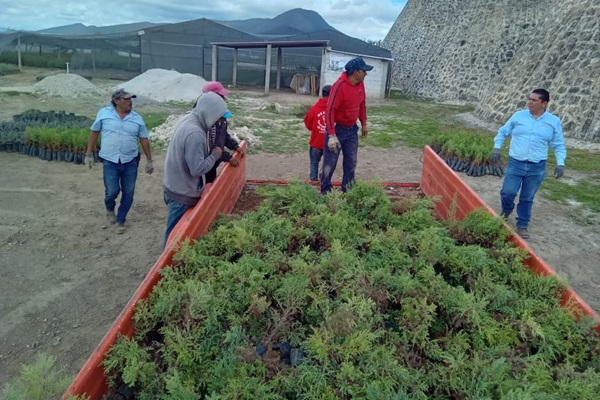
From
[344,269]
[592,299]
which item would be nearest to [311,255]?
[344,269]

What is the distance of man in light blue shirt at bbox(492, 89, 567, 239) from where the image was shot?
5203 mm

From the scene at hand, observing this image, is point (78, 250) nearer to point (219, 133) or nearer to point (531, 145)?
point (219, 133)

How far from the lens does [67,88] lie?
1722cm

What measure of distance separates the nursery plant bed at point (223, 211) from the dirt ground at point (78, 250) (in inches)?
29.6

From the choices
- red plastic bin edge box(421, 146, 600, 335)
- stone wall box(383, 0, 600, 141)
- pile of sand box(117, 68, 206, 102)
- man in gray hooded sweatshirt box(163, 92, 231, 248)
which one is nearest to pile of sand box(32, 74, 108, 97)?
pile of sand box(117, 68, 206, 102)

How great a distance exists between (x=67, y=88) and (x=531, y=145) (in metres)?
17.0

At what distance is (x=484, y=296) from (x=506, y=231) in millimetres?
883

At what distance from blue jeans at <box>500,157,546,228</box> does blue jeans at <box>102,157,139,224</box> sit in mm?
4529

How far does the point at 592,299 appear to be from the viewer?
436 centimetres

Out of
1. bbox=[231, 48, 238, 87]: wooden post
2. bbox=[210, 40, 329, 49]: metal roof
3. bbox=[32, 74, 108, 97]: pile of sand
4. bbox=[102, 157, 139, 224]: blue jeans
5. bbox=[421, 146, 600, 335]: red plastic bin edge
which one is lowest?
bbox=[102, 157, 139, 224]: blue jeans

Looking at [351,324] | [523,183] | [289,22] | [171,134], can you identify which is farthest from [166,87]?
[289,22]

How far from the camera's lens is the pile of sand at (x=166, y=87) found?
18.0 metres

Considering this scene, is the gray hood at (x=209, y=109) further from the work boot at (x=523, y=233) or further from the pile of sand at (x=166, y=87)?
the pile of sand at (x=166, y=87)

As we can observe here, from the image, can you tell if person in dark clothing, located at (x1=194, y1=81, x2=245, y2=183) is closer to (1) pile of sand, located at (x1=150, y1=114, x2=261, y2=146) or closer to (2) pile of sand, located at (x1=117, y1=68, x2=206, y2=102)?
Result: (1) pile of sand, located at (x1=150, y1=114, x2=261, y2=146)
